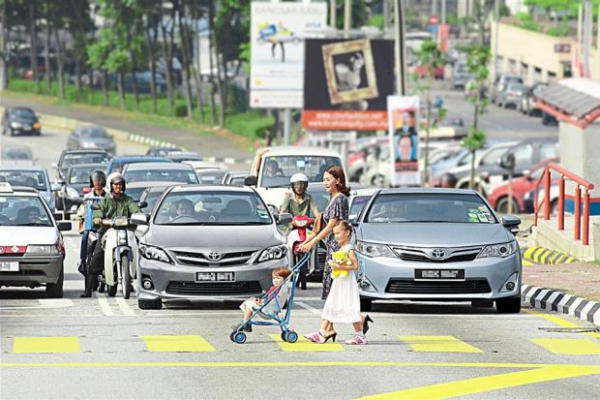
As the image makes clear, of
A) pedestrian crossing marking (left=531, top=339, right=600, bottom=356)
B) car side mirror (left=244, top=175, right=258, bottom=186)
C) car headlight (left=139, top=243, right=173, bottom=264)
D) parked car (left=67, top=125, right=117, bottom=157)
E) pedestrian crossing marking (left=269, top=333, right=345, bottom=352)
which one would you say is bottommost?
parked car (left=67, top=125, right=117, bottom=157)

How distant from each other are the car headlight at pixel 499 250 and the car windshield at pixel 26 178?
1961 centimetres

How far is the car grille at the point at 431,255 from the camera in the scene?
64.0 ft

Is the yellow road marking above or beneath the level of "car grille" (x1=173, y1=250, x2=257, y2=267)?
above

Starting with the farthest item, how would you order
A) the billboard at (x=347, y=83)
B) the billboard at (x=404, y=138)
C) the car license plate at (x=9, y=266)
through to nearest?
the billboard at (x=347, y=83), the billboard at (x=404, y=138), the car license plate at (x=9, y=266)

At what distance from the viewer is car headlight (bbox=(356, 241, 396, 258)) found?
19688 mm

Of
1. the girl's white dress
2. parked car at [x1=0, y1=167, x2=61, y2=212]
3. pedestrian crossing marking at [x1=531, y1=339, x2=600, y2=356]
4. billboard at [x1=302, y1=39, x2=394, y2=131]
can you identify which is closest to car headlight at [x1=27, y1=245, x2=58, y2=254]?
the girl's white dress

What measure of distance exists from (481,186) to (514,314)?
28677 millimetres

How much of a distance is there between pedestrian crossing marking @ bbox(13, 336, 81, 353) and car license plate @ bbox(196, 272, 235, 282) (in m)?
2.87

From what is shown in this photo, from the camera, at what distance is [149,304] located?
20.4m

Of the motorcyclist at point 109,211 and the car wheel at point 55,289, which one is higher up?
the motorcyclist at point 109,211

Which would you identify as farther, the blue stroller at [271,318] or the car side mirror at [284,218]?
the car side mirror at [284,218]

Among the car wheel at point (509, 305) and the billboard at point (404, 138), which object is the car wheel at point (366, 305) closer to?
the car wheel at point (509, 305)

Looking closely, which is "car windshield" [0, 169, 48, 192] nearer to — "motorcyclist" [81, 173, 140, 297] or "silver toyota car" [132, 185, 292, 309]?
"motorcyclist" [81, 173, 140, 297]

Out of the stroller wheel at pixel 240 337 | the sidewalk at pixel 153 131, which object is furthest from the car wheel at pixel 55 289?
the sidewalk at pixel 153 131
